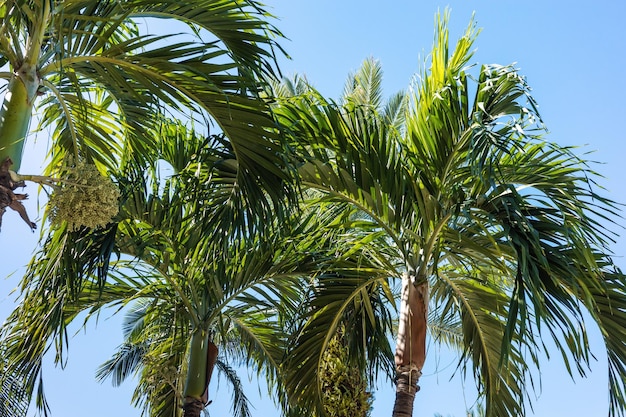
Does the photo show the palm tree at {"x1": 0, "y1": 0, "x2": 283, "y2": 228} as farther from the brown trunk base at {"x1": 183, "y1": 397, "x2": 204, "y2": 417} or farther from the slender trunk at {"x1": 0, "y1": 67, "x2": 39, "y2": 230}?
the brown trunk base at {"x1": 183, "y1": 397, "x2": 204, "y2": 417}

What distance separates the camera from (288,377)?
24.4 feet

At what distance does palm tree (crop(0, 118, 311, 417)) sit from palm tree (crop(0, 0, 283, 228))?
309mm

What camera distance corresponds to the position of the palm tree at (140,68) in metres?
4.16

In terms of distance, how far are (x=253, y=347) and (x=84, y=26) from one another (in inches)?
198

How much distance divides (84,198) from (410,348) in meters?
3.16

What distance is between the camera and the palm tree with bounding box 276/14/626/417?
546 centimetres

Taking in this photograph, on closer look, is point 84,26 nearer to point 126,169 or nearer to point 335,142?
point 126,169

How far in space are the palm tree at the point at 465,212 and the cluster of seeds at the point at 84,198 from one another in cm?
208

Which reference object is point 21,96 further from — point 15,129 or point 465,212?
point 465,212

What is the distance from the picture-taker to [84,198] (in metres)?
4.14

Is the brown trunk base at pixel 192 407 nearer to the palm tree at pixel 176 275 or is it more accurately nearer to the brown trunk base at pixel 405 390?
the palm tree at pixel 176 275

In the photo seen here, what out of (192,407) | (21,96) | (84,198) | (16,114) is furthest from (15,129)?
(192,407)

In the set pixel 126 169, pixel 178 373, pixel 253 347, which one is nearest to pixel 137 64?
pixel 126 169

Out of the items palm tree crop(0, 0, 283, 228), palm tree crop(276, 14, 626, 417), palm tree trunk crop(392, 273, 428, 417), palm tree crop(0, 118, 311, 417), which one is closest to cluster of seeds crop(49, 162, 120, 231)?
palm tree crop(0, 0, 283, 228)
